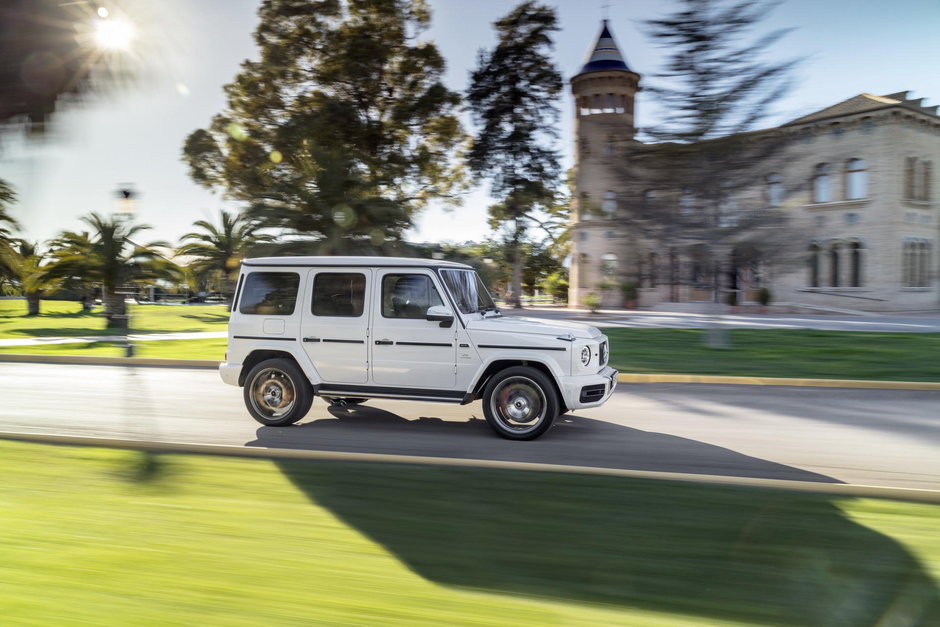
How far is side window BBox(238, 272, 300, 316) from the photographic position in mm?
8406

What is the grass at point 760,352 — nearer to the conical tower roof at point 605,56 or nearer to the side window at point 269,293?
the side window at point 269,293

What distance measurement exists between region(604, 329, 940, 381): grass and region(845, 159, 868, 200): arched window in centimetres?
1886

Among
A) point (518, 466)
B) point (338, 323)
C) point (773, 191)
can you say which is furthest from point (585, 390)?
point (773, 191)

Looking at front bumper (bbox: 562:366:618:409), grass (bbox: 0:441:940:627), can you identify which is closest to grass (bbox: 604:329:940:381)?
front bumper (bbox: 562:366:618:409)

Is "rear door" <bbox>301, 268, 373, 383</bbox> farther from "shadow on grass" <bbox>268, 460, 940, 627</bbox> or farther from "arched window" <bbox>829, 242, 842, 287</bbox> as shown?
"arched window" <bbox>829, 242, 842, 287</bbox>

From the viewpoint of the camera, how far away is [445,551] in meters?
4.15

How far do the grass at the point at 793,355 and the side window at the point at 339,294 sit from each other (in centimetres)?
703

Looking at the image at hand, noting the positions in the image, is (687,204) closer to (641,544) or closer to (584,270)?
(641,544)

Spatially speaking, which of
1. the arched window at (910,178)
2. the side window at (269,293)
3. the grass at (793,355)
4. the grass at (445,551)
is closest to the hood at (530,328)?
the grass at (445,551)

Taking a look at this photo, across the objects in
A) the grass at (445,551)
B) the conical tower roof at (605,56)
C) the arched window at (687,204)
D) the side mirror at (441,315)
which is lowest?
the grass at (445,551)

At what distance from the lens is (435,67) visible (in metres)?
35.0

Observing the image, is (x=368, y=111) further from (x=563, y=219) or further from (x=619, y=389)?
(x=619, y=389)

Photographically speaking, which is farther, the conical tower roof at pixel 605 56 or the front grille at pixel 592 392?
the conical tower roof at pixel 605 56

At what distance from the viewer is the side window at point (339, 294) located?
816 centimetres
